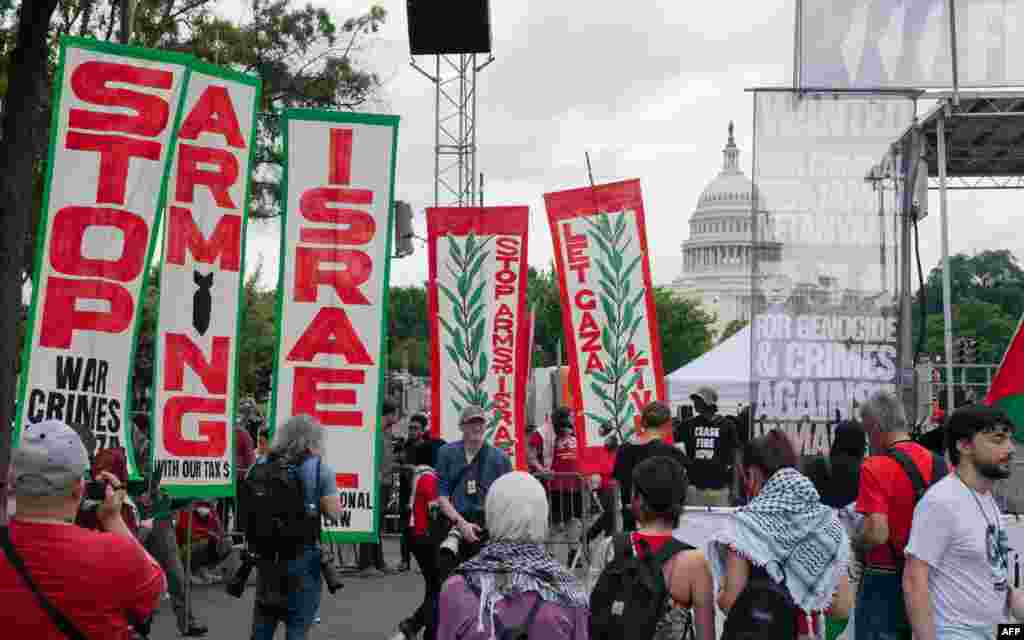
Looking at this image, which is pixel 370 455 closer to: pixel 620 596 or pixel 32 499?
pixel 620 596

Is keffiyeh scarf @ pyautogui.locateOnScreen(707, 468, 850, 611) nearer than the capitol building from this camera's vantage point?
Yes

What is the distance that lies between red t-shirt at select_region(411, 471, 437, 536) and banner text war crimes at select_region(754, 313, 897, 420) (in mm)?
4082

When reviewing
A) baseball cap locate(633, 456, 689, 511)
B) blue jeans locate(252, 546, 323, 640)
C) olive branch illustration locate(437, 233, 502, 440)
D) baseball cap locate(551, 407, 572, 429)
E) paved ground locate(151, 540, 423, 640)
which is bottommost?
paved ground locate(151, 540, 423, 640)

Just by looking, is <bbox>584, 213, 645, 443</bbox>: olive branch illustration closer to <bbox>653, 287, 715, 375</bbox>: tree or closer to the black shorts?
the black shorts

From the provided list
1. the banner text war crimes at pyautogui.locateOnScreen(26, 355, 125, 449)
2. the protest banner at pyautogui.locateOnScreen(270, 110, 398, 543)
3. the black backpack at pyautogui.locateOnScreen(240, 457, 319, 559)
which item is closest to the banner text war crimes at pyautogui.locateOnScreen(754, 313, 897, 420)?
the protest banner at pyautogui.locateOnScreen(270, 110, 398, 543)

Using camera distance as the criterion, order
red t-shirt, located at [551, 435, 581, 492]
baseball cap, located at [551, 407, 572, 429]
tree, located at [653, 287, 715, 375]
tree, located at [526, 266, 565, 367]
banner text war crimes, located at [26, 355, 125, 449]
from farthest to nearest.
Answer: tree, located at [653, 287, 715, 375]
tree, located at [526, 266, 565, 367]
baseball cap, located at [551, 407, 572, 429]
red t-shirt, located at [551, 435, 581, 492]
banner text war crimes, located at [26, 355, 125, 449]

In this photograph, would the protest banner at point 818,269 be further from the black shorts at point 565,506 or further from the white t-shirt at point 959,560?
the white t-shirt at point 959,560

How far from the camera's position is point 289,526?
7.43m

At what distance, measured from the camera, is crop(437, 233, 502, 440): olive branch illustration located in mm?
13734

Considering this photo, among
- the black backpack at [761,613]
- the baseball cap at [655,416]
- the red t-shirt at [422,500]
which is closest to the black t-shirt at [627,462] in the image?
the baseball cap at [655,416]

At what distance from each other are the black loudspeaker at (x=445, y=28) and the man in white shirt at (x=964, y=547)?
15.9 m

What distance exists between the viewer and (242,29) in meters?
24.6

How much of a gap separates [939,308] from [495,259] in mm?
78283

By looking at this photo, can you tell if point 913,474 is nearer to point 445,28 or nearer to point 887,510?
point 887,510
